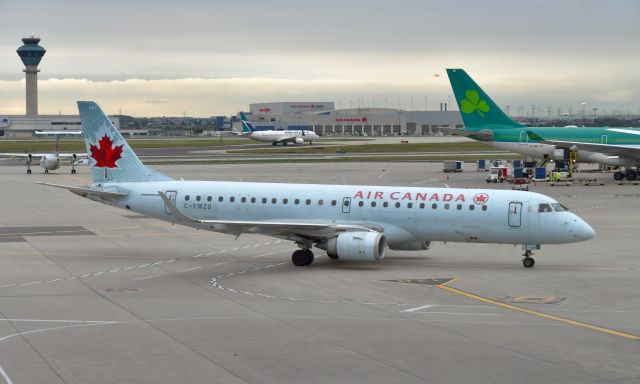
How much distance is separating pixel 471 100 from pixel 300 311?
63.8 meters

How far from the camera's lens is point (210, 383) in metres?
21.3

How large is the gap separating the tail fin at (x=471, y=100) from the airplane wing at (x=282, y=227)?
5289 cm

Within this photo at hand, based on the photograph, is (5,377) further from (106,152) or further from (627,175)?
(627,175)

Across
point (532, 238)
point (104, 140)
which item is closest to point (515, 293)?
point (532, 238)

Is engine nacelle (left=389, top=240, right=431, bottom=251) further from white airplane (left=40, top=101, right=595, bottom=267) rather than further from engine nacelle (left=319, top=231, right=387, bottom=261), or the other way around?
engine nacelle (left=319, top=231, right=387, bottom=261)

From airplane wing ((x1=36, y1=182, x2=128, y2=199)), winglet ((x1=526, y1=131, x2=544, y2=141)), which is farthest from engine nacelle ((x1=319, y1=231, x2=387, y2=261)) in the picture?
winglet ((x1=526, y1=131, x2=544, y2=141))

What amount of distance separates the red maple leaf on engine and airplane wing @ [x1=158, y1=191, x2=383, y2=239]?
20.8ft

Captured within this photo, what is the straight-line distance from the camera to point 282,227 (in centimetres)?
3962

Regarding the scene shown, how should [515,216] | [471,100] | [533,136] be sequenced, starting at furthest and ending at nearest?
[471,100] → [533,136] → [515,216]

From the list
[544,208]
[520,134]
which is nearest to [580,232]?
[544,208]

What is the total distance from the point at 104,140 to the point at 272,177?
→ 48140 mm

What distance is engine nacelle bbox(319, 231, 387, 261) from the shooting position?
3809 centimetres

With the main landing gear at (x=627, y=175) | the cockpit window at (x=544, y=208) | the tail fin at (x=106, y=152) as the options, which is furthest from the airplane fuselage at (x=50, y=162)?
A: the cockpit window at (x=544, y=208)

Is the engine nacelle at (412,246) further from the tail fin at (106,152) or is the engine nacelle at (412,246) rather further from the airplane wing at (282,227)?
the tail fin at (106,152)
